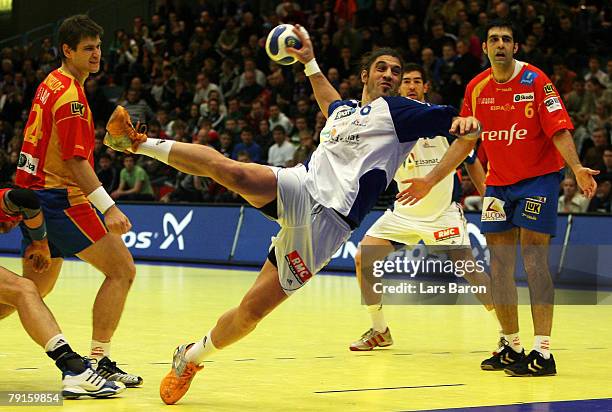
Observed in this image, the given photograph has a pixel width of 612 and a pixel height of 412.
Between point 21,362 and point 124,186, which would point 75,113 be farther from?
point 124,186

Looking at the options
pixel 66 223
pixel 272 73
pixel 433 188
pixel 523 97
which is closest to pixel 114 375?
pixel 66 223

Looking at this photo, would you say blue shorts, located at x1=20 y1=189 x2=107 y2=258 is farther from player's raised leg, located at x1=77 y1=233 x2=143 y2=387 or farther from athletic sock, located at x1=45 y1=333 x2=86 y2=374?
athletic sock, located at x1=45 y1=333 x2=86 y2=374

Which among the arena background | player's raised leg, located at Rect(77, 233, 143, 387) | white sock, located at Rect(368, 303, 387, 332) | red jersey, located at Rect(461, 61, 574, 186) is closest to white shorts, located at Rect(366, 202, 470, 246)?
white sock, located at Rect(368, 303, 387, 332)

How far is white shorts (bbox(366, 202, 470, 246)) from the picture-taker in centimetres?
987

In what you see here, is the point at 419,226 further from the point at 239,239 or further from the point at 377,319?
the point at 239,239

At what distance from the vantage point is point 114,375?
23.9 feet

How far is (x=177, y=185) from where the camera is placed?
21.4 meters

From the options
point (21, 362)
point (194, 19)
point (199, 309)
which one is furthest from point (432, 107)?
point (194, 19)

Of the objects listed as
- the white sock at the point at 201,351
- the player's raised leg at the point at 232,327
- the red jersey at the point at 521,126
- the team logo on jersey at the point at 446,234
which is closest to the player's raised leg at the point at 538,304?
the red jersey at the point at 521,126

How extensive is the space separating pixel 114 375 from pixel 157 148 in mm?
1726

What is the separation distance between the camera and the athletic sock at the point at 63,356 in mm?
6535

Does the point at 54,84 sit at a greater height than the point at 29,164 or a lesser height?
greater

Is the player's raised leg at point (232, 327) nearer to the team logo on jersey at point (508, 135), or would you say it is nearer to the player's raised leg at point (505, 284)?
the player's raised leg at point (505, 284)

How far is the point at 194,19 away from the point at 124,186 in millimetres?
7203
